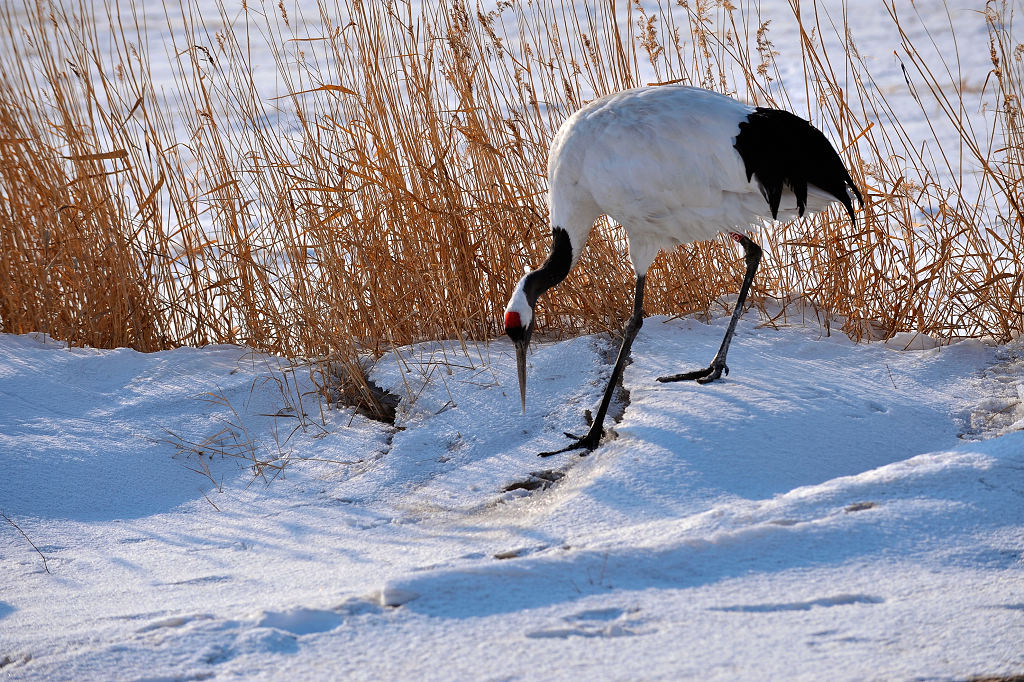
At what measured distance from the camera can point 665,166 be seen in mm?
3178

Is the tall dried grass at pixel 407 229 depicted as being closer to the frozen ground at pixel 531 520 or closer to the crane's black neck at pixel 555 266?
the frozen ground at pixel 531 520

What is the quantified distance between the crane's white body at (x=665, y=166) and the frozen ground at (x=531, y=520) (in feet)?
1.70

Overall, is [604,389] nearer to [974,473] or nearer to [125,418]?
[974,473]

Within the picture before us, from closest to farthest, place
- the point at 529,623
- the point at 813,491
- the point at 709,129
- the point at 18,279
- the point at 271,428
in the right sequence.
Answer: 1. the point at 529,623
2. the point at 813,491
3. the point at 709,129
4. the point at 271,428
5. the point at 18,279

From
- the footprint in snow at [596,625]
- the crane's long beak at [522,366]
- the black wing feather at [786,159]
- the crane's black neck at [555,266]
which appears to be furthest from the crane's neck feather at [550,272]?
the footprint in snow at [596,625]

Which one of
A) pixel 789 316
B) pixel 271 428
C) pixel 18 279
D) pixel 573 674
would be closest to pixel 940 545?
pixel 573 674

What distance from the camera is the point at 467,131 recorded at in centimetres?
397

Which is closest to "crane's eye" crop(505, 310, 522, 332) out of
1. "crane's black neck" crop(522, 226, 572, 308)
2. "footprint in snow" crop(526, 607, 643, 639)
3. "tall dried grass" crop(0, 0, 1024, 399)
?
"crane's black neck" crop(522, 226, 572, 308)

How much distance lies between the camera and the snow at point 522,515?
1.94 metres

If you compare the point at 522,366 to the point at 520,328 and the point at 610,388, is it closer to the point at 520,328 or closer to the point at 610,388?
the point at 520,328

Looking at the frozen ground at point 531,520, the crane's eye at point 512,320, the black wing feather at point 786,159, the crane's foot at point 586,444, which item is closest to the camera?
the frozen ground at point 531,520

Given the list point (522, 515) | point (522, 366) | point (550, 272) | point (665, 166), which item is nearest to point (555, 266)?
point (550, 272)

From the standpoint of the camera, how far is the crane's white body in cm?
318

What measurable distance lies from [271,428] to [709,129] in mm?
1687
